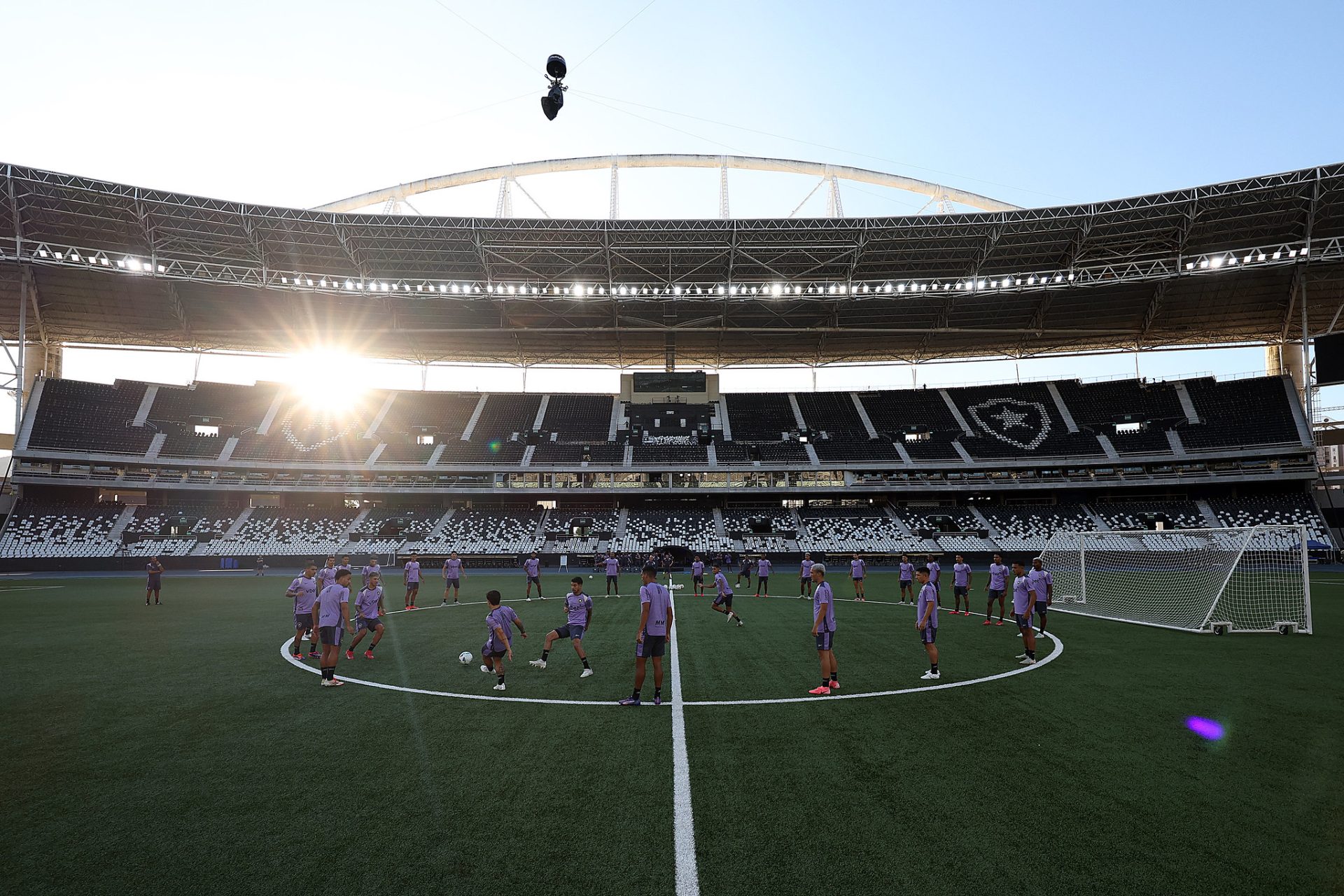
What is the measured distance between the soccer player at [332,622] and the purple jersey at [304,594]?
1.84 metres

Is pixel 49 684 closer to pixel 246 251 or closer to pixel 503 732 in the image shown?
pixel 503 732

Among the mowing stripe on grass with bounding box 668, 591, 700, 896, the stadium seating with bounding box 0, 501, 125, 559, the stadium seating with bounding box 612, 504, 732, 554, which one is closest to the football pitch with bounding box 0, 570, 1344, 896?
the mowing stripe on grass with bounding box 668, 591, 700, 896

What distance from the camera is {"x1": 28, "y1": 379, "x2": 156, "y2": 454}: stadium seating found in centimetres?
4656

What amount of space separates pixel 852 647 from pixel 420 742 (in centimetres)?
978

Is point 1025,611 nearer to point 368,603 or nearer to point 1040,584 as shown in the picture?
point 1040,584

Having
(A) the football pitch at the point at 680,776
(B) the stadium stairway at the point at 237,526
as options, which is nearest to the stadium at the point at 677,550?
(A) the football pitch at the point at 680,776

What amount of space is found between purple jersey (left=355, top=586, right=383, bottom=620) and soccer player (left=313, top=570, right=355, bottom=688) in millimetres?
1842

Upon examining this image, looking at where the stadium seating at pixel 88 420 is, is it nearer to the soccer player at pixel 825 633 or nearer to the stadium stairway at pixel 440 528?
the stadium stairway at pixel 440 528

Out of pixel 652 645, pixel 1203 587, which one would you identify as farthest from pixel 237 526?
pixel 1203 587

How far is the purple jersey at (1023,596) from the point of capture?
1320 centimetres

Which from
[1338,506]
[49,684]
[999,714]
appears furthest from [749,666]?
[1338,506]

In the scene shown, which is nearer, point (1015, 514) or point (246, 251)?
point (246, 251)

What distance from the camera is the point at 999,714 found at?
8969mm

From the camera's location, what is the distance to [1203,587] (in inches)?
960
